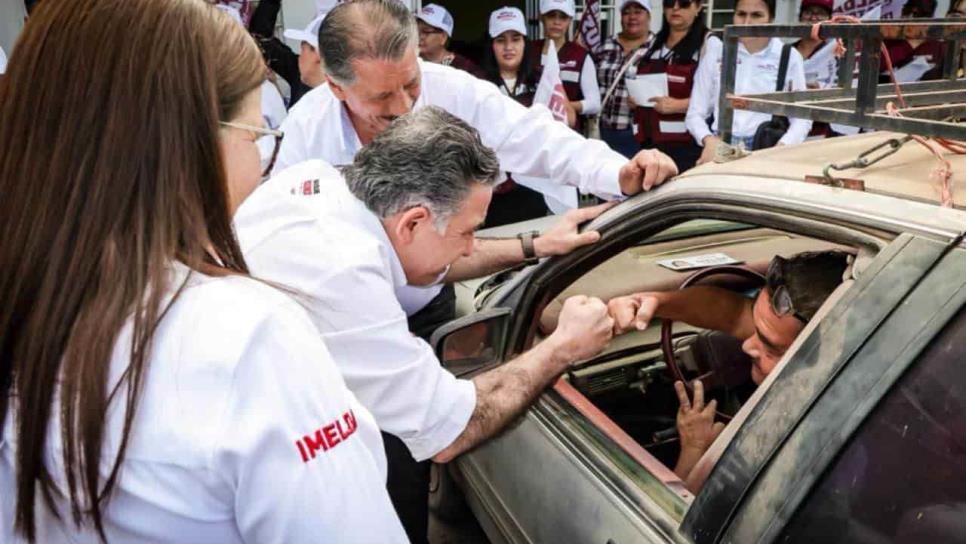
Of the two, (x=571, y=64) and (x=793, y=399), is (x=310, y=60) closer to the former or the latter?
(x=571, y=64)

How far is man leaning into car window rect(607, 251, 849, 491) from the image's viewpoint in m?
1.67

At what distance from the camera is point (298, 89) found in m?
4.83

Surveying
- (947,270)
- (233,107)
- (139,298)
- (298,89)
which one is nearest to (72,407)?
(139,298)

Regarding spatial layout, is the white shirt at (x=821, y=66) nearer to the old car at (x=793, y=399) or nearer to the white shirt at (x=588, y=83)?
the white shirt at (x=588, y=83)

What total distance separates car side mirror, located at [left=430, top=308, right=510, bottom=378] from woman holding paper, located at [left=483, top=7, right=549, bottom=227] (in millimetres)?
2912

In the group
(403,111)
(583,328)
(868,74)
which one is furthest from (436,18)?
(868,74)

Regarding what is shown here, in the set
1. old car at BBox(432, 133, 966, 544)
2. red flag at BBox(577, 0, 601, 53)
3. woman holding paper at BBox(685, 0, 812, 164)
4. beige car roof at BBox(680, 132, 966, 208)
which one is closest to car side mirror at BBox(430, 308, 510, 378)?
old car at BBox(432, 133, 966, 544)

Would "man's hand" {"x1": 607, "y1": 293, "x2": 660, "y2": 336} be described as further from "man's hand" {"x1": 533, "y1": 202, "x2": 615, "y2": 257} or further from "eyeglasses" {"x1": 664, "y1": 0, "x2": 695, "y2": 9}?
"eyeglasses" {"x1": 664, "y1": 0, "x2": 695, "y2": 9}

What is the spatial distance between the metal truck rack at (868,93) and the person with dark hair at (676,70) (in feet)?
8.48

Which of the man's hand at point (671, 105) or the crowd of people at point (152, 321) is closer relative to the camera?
the crowd of people at point (152, 321)

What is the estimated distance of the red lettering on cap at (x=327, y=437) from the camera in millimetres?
787

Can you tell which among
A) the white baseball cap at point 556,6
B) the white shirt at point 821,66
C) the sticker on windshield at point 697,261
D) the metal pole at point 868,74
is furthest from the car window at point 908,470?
the white baseball cap at point 556,6

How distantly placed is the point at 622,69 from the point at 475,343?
3.49m

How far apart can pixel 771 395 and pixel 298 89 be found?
420 cm
